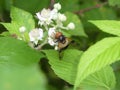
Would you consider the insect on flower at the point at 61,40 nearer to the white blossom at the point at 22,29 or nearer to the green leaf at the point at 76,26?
the white blossom at the point at 22,29

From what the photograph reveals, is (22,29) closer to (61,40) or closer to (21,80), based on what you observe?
(61,40)

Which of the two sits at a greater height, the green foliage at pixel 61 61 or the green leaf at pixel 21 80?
the green leaf at pixel 21 80

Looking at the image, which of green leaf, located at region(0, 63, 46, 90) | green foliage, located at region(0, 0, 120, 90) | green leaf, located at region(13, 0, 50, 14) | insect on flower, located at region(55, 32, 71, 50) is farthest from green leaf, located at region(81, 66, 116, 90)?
green leaf, located at region(13, 0, 50, 14)

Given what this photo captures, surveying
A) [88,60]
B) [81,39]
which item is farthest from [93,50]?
[81,39]

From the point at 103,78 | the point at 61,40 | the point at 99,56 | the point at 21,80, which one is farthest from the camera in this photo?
the point at 61,40

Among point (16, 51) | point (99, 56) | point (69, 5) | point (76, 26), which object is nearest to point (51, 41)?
point (16, 51)

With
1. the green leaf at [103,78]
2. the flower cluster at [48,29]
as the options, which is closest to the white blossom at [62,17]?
the flower cluster at [48,29]
